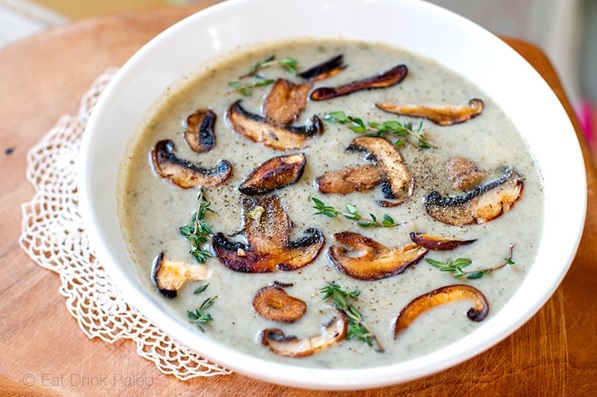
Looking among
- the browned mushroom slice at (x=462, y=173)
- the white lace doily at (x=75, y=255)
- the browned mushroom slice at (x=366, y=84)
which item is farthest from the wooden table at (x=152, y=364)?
the browned mushroom slice at (x=366, y=84)

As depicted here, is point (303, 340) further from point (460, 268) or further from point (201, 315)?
point (460, 268)

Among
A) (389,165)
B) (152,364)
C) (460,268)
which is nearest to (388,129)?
(389,165)

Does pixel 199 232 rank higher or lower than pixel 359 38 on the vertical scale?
lower

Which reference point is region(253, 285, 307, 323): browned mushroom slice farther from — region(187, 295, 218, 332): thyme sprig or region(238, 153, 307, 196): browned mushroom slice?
region(238, 153, 307, 196): browned mushroom slice

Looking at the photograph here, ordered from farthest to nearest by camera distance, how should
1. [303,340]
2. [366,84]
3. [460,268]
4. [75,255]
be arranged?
[366,84]
[75,255]
[460,268]
[303,340]

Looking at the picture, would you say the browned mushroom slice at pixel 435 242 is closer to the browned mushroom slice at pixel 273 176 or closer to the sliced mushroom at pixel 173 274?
the browned mushroom slice at pixel 273 176

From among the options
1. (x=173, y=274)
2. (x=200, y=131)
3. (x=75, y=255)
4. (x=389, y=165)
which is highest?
(x=389, y=165)
